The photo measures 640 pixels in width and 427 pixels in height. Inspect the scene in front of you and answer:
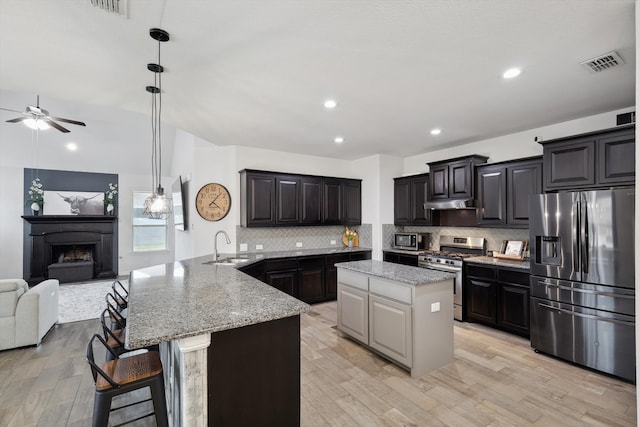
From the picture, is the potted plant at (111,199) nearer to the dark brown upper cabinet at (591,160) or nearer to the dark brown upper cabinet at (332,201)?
the dark brown upper cabinet at (332,201)

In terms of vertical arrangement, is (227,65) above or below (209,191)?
above

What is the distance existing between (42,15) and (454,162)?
15.7 feet

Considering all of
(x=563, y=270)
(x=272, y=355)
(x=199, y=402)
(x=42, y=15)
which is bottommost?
(x=199, y=402)

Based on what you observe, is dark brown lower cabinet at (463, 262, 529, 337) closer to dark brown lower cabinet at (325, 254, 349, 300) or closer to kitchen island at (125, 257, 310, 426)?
dark brown lower cabinet at (325, 254, 349, 300)

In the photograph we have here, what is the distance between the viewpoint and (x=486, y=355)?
3.21 m

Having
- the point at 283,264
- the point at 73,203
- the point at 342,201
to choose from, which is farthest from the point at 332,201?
the point at 73,203

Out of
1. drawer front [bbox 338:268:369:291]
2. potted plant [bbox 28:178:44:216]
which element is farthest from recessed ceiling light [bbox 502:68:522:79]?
potted plant [bbox 28:178:44:216]

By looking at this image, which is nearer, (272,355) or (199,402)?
(199,402)

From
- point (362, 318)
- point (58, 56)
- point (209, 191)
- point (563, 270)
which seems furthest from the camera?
point (209, 191)

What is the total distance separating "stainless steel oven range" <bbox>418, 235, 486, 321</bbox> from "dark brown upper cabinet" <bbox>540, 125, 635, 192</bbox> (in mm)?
1485

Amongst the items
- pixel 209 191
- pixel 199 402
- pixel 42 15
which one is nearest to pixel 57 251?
pixel 209 191

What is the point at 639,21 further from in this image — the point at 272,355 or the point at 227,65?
the point at 272,355

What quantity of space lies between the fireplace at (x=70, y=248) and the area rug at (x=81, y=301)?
50cm

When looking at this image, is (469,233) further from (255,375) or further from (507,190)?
(255,375)
